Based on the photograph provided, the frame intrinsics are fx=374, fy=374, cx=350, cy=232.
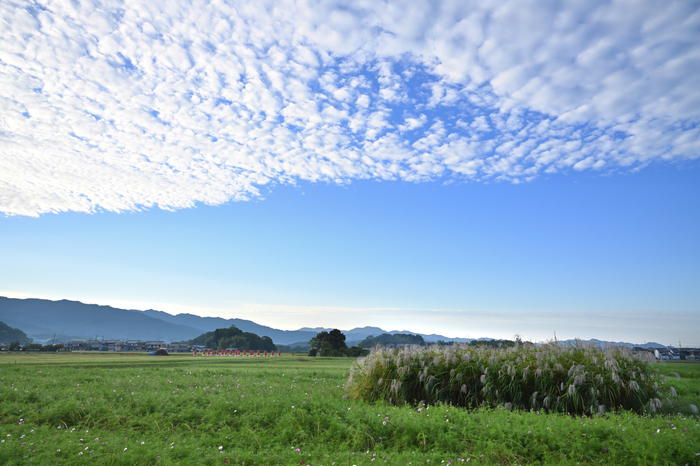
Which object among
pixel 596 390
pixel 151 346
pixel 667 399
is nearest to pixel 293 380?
pixel 596 390

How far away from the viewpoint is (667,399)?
305 inches

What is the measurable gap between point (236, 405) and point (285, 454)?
7.56 ft

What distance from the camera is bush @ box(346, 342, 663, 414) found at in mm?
7348

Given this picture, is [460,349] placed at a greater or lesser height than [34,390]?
greater

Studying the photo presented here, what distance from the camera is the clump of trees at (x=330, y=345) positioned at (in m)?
40.5

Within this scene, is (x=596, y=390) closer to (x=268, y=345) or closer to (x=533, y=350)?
(x=533, y=350)

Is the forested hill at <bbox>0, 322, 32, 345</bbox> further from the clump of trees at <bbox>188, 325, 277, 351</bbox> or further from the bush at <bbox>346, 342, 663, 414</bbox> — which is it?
the bush at <bbox>346, 342, 663, 414</bbox>

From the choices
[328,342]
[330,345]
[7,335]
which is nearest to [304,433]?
[330,345]

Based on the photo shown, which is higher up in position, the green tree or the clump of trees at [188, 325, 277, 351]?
the green tree

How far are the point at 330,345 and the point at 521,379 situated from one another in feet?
116

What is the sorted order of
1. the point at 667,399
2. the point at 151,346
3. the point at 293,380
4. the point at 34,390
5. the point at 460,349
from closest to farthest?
the point at 667,399
the point at 34,390
the point at 460,349
the point at 293,380
the point at 151,346

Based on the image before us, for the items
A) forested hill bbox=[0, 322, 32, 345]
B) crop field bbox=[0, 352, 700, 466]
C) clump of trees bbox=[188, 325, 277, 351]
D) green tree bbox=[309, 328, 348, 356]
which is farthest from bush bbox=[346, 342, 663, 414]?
forested hill bbox=[0, 322, 32, 345]

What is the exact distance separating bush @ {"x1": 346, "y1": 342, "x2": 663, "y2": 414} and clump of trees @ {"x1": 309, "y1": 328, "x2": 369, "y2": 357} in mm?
32181

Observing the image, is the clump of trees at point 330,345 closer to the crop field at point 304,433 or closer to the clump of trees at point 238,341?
the clump of trees at point 238,341
